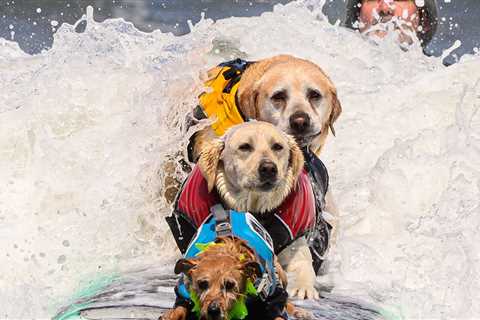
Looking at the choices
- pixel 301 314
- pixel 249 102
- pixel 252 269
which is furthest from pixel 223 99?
pixel 252 269

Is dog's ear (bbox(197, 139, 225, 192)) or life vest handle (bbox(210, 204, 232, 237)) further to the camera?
dog's ear (bbox(197, 139, 225, 192))

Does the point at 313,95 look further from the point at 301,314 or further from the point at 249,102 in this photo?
Answer: the point at 301,314

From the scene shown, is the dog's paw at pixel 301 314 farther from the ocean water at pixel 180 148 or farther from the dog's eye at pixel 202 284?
the dog's eye at pixel 202 284

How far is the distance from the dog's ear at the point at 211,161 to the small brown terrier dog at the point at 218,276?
0.95 metres

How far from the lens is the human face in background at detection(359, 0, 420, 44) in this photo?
31.9ft

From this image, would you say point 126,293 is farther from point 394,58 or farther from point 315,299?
point 394,58

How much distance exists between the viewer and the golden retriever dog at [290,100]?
5.30 m

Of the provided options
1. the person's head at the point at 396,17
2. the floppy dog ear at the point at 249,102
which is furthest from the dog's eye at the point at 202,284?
the person's head at the point at 396,17

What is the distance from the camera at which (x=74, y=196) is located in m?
6.01

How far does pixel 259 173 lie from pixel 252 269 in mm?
1013

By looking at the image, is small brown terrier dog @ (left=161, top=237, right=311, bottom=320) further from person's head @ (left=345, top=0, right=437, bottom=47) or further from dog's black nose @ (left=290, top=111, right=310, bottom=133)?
person's head @ (left=345, top=0, right=437, bottom=47)

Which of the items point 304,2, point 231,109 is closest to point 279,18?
point 304,2

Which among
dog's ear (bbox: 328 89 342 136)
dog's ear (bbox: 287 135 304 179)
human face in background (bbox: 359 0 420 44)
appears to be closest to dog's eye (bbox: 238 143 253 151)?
dog's ear (bbox: 287 135 304 179)

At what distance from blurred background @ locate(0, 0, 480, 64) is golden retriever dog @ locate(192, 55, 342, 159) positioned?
9069 millimetres
